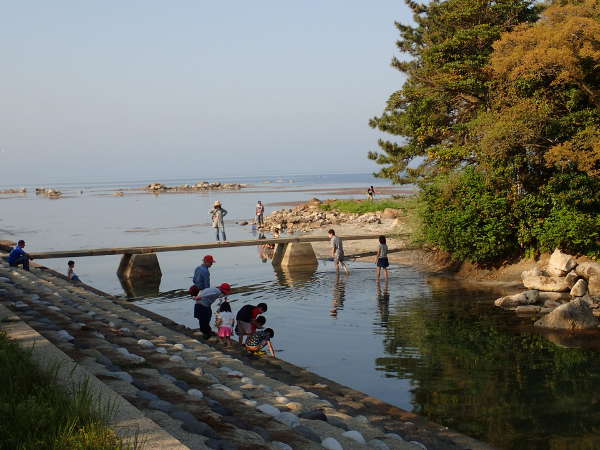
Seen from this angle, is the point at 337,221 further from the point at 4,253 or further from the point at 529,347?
the point at 529,347

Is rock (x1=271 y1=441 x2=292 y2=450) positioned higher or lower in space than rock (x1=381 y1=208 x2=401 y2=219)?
lower

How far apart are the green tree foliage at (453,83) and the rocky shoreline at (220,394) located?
1616 cm

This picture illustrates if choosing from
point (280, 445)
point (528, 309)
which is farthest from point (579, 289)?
point (280, 445)

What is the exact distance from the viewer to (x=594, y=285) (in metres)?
21.3

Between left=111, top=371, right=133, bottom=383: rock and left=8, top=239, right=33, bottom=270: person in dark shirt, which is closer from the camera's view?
left=111, top=371, right=133, bottom=383: rock

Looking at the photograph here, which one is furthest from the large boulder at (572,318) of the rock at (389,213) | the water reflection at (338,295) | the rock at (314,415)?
the rock at (389,213)

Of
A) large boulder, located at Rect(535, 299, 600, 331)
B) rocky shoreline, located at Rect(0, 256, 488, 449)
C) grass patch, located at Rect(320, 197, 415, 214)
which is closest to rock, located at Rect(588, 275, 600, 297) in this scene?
large boulder, located at Rect(535, 299, 600, 331)

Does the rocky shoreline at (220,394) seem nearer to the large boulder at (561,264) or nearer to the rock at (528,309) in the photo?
the rock at (528,309)

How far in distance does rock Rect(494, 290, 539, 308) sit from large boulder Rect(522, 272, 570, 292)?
157 centimetres

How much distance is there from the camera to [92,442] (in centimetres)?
568

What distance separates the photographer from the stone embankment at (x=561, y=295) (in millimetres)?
17078

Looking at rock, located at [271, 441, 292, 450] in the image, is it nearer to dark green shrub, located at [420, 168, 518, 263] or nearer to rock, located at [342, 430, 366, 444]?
rock, located at [342, 430, 366, 444]

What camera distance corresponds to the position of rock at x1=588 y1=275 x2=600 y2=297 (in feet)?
69.4

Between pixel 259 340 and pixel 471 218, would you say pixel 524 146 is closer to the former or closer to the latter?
pixel 471 218
